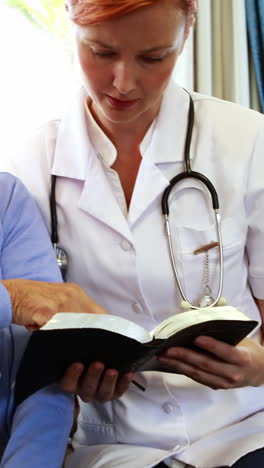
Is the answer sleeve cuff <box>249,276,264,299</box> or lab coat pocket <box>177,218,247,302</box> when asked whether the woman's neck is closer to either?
lab coat pocket <box>177,218,247,302</box>

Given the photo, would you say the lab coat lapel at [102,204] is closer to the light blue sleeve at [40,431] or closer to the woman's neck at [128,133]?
the woman's neck at [128,133]

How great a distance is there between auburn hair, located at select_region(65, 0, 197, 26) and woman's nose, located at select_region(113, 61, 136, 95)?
0.27 ft

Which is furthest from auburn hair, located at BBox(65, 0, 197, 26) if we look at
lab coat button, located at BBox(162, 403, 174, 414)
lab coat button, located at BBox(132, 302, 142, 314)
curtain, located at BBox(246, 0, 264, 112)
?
curtain, located at BBox(246, 0, 264, 112)

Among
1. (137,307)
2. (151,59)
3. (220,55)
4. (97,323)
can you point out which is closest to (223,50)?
(220,55)

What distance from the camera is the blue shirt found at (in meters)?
0.97

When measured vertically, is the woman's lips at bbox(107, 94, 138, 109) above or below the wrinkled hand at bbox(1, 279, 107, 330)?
above

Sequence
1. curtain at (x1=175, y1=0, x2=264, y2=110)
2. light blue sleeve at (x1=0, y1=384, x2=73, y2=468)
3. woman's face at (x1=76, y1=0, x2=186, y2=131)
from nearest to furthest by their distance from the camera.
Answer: light blue sleeve at (x1=0, y1=384, x2=73, y2=468)
woman's face at (x1=76, y1=0, x2=186, y2=131)
curtain at (x1=175, y1=0, x2=264, y2=110)

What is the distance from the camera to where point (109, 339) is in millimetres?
854

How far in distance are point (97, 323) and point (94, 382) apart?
160mm

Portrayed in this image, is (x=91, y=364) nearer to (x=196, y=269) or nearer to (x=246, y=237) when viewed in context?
(x=196, y=269)

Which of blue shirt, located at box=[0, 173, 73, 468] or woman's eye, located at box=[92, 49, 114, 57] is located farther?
woman's eye, located at box=[92, 49, 114, 57]

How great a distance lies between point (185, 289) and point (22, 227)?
1.04 feet

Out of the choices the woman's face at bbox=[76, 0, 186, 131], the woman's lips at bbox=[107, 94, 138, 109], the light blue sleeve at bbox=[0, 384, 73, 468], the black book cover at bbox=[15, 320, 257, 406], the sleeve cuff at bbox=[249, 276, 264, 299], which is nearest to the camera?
the black book cover at bbox=[15, 320, 257, 406]

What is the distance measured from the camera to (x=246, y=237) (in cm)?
128
